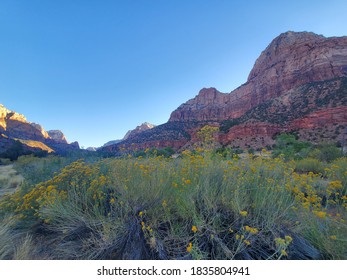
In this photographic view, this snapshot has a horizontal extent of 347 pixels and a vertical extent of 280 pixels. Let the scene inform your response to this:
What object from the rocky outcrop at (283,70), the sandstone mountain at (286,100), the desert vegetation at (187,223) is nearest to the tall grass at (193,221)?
the desert vegetation at (187,223)

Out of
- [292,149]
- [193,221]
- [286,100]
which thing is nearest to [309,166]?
[193,221]

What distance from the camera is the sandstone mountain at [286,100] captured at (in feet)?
118

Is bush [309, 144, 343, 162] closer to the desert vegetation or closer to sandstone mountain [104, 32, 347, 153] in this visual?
the desert vegetation

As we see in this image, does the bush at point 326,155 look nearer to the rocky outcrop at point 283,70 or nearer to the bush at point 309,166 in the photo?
the bush at point 309,166

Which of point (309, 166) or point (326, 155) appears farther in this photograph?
point (326, 155)

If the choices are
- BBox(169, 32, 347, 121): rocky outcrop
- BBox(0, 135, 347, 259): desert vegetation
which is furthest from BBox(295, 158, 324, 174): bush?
BBox(169, 32, 347, 121): rocky outcrop

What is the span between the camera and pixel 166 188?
2863mm

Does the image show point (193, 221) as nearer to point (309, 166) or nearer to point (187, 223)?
point (187, 223)

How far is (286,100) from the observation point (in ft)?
149

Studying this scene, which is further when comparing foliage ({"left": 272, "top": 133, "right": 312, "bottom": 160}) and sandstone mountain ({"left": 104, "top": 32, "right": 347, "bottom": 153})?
sandstone mountain ({"left": 104, "top": 32, "right": 347, "bottom": 153})

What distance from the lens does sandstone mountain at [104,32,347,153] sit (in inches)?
1412

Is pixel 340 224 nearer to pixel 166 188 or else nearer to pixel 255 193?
pixel 255 193

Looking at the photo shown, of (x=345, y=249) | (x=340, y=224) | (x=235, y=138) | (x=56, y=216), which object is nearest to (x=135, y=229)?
(x=56, y=216)

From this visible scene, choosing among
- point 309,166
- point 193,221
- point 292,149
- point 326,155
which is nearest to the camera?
point 193,221
